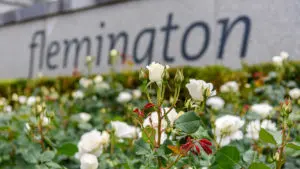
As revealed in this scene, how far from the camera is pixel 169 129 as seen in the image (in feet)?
3.33

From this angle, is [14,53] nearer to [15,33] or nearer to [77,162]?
[15,33]

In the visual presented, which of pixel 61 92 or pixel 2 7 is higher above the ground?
pixel 2 7

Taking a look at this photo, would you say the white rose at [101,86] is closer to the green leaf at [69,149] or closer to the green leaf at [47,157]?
the green leaf at [69,149]

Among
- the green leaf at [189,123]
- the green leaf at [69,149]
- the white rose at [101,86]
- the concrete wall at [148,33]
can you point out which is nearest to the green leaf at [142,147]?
the green leaf at [189,123]

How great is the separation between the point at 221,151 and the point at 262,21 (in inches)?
Result: 119

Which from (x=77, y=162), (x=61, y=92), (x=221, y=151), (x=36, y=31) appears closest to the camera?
(x=221, y=151)

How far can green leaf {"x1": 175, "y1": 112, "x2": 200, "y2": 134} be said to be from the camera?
95cm

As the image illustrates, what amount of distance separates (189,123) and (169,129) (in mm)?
77

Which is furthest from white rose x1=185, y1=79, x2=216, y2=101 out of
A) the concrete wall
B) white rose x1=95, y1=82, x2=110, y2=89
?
the concrete wall

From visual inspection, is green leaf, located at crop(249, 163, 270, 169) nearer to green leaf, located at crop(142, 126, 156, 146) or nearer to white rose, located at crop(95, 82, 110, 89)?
green leaf, located at crop(142, 126, 156, 146)

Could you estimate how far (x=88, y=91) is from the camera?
325 cm

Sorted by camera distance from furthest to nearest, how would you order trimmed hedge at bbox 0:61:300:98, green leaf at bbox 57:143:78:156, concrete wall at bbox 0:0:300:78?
concrete wall at bbox 0:0:300:78 < trimmed hedge at bbox 0:61:300:98 < green leaf at bbox 57:143:78:156

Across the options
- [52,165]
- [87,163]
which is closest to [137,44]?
[52,165]

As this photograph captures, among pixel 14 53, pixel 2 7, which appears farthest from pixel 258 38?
pixel 2 7
